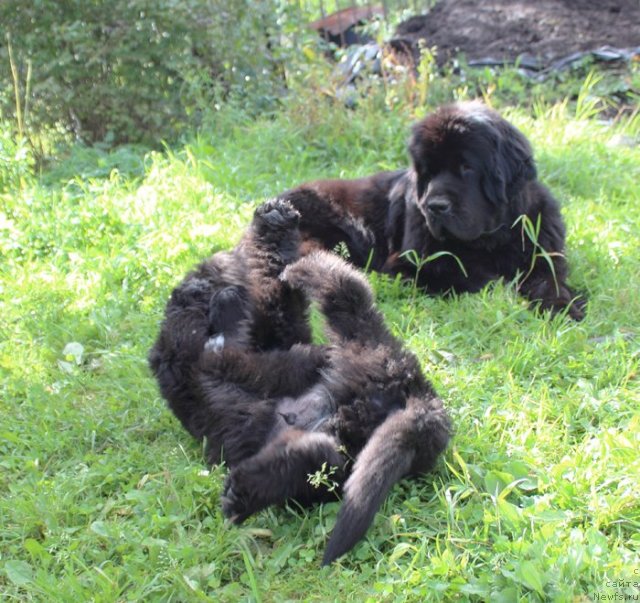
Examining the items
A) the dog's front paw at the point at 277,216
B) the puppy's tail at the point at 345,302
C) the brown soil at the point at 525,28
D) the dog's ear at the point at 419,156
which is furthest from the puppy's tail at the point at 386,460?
the brown soil at the point at 525,28

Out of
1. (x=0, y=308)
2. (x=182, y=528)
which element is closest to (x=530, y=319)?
(x=182, y=528)

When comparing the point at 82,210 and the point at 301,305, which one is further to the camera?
the point at 82,210

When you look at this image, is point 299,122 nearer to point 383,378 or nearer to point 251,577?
point 383,378

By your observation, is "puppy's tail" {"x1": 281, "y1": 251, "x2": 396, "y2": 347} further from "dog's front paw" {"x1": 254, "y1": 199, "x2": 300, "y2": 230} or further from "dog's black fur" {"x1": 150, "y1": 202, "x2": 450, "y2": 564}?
"dog's front paw" {"x1": 254, "y1": 199, "x2": 300, "y2": 230}

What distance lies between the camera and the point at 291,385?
9.12ft

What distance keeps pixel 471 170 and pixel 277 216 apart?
3.81ft

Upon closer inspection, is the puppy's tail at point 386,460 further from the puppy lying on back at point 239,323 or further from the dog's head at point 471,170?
the dog's head at point 471,170

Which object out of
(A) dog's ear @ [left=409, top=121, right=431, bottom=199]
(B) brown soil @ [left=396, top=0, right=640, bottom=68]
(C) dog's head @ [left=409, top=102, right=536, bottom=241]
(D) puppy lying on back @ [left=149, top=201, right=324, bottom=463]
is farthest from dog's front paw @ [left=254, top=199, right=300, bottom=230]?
(B) brown soil @ [left=396, top=0, right=640, bottom=68]

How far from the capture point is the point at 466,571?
198 cm

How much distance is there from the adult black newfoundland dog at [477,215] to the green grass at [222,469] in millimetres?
181

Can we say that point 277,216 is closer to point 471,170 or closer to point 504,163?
point 471,170

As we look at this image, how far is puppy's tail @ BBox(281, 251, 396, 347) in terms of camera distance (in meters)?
2.76

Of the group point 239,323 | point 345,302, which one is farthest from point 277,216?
point 345,302

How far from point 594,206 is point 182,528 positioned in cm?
350
